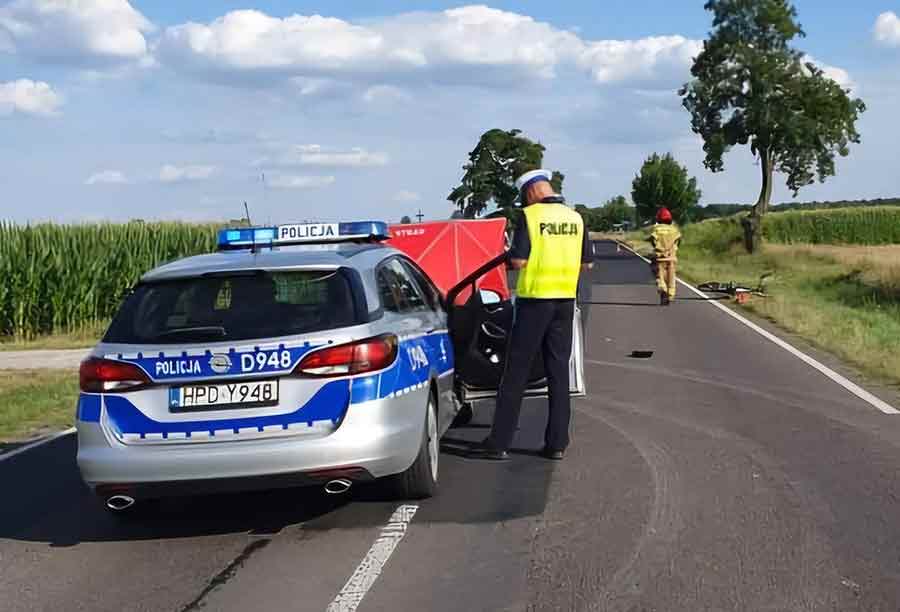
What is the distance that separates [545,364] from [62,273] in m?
16.8

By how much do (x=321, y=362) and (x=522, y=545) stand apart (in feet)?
4.58

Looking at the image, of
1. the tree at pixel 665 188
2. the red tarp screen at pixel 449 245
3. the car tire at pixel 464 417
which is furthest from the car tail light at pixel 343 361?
the tree at pixel 665 188

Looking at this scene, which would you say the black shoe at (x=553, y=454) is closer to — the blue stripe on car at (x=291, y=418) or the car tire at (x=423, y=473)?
the car tire at (x=423, y=473)

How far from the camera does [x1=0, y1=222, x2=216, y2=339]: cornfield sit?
75.0 ft

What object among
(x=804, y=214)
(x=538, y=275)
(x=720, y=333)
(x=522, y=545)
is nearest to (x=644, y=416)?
(x=538, y=275)

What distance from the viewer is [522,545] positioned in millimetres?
6312

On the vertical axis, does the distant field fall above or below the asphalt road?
below

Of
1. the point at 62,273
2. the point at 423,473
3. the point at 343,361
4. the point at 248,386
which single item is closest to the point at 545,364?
the point at 423,473

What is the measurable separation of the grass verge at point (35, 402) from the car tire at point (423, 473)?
16.0 feet

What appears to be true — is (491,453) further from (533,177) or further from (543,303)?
(533,177)

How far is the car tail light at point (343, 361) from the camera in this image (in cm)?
647

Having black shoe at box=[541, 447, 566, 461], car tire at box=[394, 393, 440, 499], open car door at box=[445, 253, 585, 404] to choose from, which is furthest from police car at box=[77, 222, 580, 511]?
open car door at box=[445, 253, 585, 404]

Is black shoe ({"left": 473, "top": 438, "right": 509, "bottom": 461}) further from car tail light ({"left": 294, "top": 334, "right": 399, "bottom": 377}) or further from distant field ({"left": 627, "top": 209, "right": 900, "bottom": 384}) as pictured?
distant field ({"left": 627, "top": 209, "right": 900, "bottom": 384})

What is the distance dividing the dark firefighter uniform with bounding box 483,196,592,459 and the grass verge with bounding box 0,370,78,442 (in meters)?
4.76
